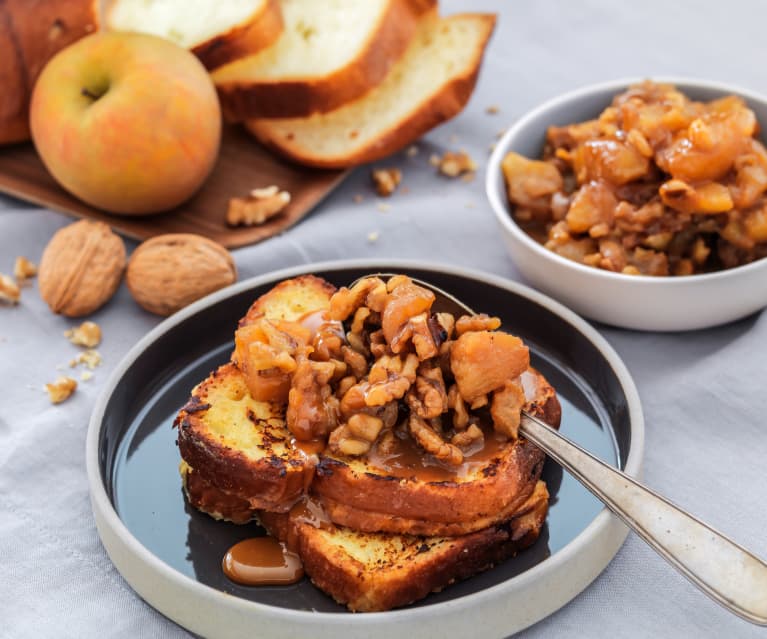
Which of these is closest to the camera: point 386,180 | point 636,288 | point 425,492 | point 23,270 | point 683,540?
point 683,540

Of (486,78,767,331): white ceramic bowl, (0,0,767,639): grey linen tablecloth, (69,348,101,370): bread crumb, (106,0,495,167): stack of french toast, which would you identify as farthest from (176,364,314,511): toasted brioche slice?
(106,0,495,167): stack of french toast

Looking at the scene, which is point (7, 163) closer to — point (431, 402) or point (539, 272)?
point (539, 272)

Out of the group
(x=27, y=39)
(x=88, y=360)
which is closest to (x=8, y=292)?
(x=88, y=360)

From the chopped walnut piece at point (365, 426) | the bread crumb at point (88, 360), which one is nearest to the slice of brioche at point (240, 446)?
the chopped walnut piece at point (365, 426)

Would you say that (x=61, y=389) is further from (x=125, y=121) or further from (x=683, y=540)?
(x=683, y=540)

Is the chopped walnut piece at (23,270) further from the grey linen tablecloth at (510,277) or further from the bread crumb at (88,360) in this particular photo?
the bread crumb at (88,360)

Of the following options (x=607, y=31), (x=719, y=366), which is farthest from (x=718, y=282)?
(x=607, y=31)
